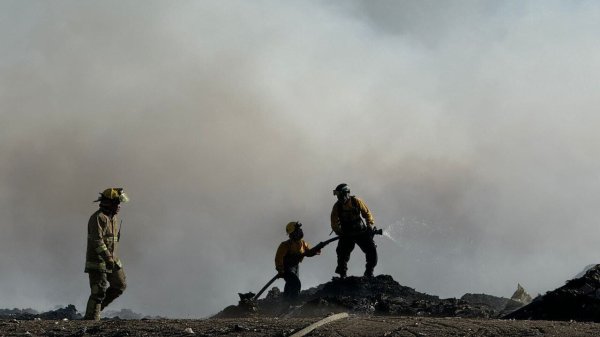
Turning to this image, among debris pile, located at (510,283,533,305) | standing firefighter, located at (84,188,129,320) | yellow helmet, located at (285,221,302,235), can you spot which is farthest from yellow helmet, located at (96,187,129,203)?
debris pile, located at (510,283,533,305)

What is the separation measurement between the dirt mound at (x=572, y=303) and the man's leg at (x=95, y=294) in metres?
8.77

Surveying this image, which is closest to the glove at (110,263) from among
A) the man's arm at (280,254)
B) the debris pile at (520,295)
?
the man's arm at (280,254)

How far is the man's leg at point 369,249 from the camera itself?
69.7 feet

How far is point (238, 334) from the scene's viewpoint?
10.9m

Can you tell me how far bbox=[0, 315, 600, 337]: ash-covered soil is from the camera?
10711 mm

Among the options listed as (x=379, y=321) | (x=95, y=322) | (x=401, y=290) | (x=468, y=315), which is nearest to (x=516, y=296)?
(x=401, y=290)

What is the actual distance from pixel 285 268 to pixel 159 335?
9.11 metres

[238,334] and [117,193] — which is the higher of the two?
[117,193]

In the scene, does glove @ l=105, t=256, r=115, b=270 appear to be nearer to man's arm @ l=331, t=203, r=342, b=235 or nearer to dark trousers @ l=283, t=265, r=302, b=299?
dark trousers @ l=283, t=265, r=302, b=299

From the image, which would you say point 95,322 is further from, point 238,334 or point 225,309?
point 225,309

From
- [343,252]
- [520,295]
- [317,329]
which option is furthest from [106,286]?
[520,295]

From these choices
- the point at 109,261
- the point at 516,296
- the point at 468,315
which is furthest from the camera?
the point at 516,296

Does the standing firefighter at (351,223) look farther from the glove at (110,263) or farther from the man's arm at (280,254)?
the glove at (110,263)

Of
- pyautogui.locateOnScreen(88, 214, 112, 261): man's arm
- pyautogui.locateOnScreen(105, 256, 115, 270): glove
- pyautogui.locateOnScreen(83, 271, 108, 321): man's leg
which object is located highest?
pyautogui.locateOnScreen(88, 214, 112, 261): man's arm
